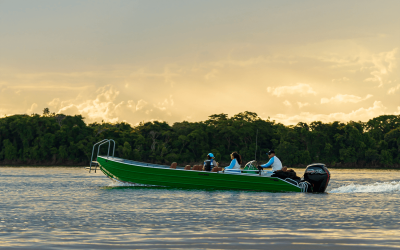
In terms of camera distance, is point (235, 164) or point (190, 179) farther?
point (190, 179)

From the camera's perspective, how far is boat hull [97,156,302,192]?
804 inches

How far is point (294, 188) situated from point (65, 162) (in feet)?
238

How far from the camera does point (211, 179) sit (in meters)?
21.2

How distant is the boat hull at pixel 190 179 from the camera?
20.4m

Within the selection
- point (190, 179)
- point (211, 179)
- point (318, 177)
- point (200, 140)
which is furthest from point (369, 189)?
point (200, 140)

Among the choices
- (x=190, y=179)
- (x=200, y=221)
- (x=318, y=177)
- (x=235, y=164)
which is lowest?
(x=200, y=221)

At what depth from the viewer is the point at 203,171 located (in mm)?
21359

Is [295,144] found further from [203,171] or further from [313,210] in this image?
[313,210]

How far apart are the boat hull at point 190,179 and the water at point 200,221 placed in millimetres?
999

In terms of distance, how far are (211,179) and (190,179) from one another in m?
1.06

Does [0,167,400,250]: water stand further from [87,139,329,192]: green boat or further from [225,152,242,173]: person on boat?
[225,152,242,173]: person on boat

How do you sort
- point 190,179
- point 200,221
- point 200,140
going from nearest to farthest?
point 200,221 → point 190,179 → point 200,140

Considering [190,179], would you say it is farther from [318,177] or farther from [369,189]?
[369,189]

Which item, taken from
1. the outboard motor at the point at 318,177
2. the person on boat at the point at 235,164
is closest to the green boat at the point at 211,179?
the outboard motor at the point at 318,177
